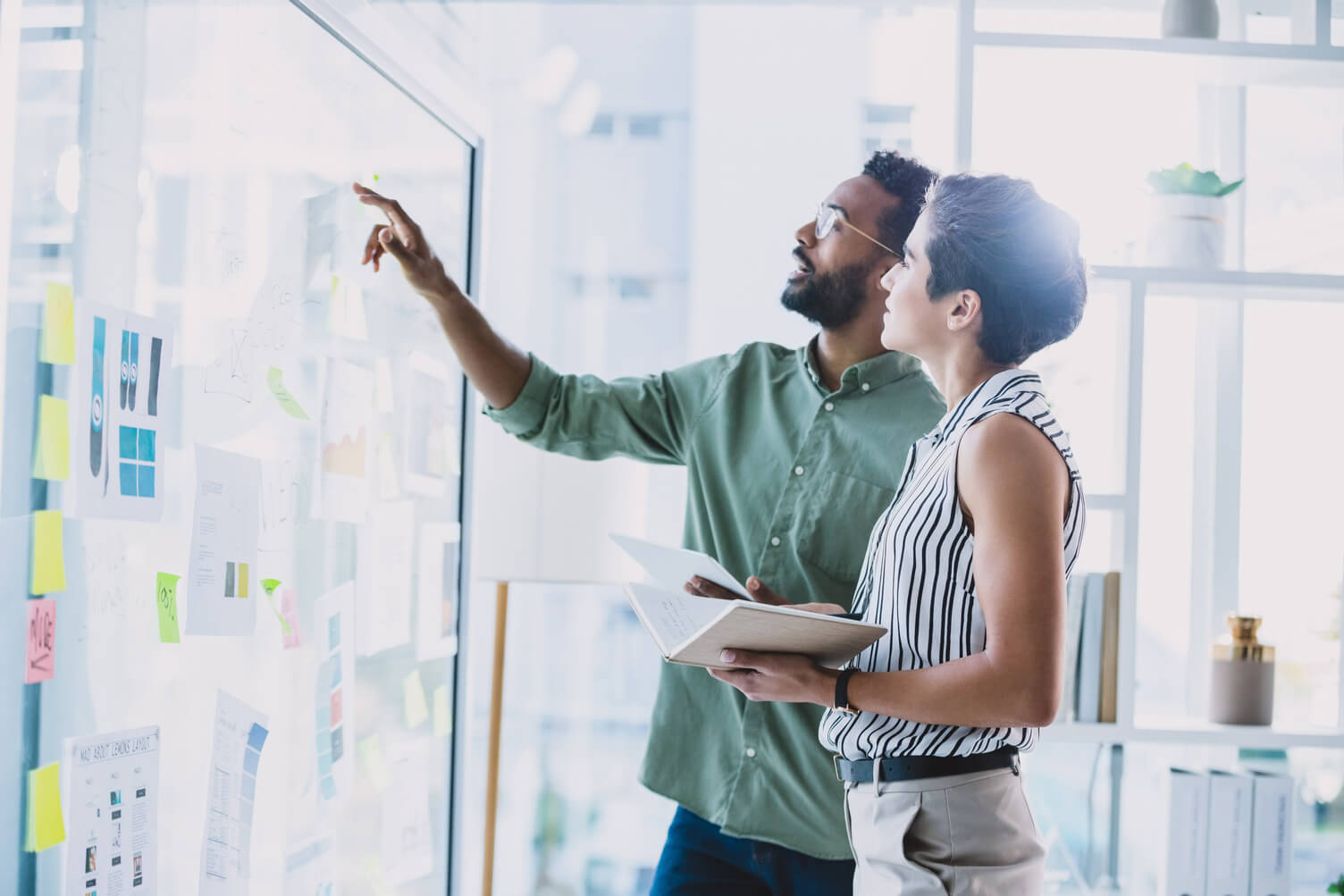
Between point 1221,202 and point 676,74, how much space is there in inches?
62.7

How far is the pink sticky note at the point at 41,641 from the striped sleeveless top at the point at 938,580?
801 millimetres

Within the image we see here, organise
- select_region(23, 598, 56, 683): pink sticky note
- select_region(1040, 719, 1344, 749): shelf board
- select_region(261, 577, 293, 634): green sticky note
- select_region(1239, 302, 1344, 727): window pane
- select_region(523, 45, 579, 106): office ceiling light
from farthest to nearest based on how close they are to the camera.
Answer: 1. select_region(523, 45, 579, 106): office ceiling light
2. select_region(1239, 302, 1344, 727): window pane
3. select_region(1040, 719, 1344, 749): shelf board
4. select_region(261, 577, 293, 634): green sticky note
5. select_region(23, 598, 56, 683): pink sticky note

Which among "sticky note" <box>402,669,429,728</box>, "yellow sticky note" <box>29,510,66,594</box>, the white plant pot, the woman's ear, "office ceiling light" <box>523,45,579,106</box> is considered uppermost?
"office ceiling light" <box>523,45,579,106</box>

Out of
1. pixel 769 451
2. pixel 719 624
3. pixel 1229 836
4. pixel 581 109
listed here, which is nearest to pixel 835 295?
pixel 769 451

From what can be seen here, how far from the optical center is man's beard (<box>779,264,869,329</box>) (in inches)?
67.5

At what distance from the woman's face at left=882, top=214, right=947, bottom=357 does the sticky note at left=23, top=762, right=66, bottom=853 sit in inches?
38.4

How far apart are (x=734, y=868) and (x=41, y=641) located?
102 cm

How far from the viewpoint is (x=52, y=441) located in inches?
38.7

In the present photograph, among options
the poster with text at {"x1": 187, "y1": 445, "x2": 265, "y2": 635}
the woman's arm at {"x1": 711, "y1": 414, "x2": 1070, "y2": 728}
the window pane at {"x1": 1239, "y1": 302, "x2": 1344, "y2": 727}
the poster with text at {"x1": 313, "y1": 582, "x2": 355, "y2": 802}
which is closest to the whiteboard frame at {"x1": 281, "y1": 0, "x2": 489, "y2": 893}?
the poster with text at {"x1": 313, "y1": 582, "x2": 355, "y2": 802}

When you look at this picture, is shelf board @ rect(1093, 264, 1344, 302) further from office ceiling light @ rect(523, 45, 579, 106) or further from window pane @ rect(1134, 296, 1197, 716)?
office ceiling light @ rect(523, 45, 579, 106)

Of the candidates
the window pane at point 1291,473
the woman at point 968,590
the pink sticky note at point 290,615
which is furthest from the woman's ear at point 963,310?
the window pane at point 1291,473

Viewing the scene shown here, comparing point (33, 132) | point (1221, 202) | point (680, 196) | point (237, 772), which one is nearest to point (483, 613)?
point (680, 196)

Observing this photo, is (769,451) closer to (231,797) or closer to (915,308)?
(915,308)

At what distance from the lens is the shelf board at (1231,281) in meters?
2.22
